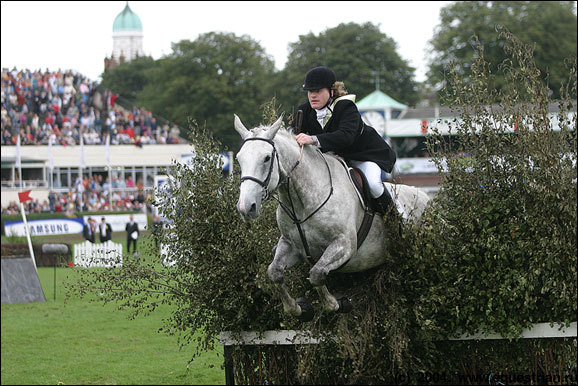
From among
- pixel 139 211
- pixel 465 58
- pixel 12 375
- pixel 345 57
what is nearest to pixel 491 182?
pixel 12 375

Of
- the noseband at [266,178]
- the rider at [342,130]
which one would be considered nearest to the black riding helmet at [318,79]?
the rider at [342,130]

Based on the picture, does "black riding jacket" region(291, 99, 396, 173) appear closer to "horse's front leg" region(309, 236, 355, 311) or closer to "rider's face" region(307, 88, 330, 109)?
"rider's face" region(307, 88, 330, 109)

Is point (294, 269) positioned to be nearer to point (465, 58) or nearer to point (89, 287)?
point (89, 287)

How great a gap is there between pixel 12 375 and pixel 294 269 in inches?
257

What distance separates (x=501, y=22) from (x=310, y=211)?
49266 millimetres

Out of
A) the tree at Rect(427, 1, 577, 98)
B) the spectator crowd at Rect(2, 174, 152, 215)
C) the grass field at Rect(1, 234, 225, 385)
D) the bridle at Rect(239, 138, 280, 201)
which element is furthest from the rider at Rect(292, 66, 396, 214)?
the tree at Rect(427, 1, 577, 98)

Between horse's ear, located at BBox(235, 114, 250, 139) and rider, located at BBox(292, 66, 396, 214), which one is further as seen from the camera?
rider, located at BBox(292, 66, 396, 214)

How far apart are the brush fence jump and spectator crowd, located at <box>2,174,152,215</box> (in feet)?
99.5

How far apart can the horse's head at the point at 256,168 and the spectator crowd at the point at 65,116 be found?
139 ft

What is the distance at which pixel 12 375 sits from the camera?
39.4 ft

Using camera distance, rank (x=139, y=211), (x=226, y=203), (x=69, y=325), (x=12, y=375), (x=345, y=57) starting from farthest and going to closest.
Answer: (x=345, y=57), (x=139, y=211), (x=69, y=325), (x=12, y=375), (x=226, y=203)

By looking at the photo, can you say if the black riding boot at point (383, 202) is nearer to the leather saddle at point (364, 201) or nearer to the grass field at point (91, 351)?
the leather saddle at point (364, 201)

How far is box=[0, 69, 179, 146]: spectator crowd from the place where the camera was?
47.8 meters

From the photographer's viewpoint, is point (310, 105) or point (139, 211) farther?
point (139, 211)
